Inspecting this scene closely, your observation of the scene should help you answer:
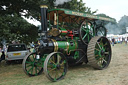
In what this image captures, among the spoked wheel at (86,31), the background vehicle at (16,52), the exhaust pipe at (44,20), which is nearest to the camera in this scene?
the exhaust pipe at (44,20)

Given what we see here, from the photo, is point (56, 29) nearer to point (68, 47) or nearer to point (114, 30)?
point (68, 47)

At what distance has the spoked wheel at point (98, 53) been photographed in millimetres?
4742

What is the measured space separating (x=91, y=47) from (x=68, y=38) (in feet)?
3.07

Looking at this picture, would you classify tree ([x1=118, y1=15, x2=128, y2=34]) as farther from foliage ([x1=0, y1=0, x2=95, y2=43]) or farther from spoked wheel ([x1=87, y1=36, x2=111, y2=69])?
spoked wheel ([x1=87, y1=36, x2=111, y2=69])

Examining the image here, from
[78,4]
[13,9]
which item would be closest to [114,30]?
[78,4]

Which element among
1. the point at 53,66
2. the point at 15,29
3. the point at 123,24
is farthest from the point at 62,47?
the point at 123,24

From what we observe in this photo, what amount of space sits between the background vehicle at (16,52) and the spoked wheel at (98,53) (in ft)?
14.9

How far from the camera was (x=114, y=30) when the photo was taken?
133ft

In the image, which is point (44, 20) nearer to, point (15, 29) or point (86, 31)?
point (86, 31)

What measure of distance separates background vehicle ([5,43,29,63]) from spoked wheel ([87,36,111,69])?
4535mm

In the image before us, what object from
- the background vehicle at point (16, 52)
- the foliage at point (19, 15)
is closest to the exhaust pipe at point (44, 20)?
the foliage at point (19, 15)

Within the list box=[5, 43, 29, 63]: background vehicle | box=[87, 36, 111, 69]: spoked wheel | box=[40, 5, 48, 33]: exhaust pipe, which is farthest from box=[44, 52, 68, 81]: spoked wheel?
box=[5, 43, 29, 63]: background vehicle

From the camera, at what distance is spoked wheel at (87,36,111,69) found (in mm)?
4742

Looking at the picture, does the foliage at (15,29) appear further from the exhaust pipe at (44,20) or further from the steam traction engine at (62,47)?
the exhaust pipe at (44,20)
